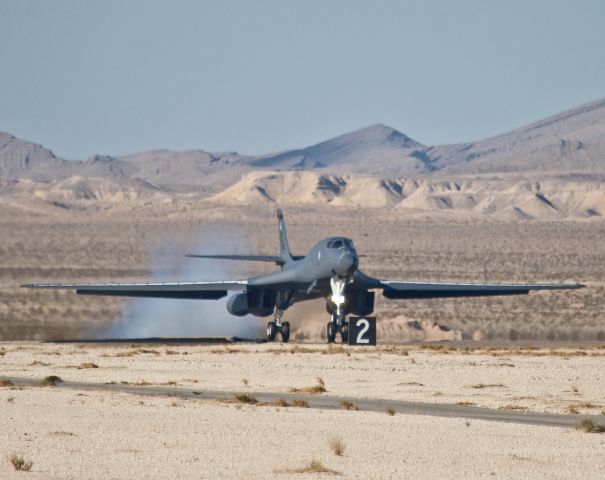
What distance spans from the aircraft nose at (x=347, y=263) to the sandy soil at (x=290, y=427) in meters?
7.20

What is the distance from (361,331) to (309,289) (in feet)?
9.96

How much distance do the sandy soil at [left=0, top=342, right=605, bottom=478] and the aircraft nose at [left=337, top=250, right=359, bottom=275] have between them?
7196 mm

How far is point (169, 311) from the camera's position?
200 feet

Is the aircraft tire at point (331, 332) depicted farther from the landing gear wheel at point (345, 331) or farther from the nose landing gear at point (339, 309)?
the landing gear wheel at point (345, 331)

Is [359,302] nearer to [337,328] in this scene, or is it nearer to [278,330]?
[278,330]

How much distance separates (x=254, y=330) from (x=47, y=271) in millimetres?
35215

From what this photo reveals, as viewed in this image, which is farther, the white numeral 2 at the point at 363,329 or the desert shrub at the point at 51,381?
the white numeral 2 at the point at 363,329

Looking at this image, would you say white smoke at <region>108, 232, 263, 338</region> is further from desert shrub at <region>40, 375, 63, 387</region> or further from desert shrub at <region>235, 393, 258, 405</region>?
desert shrub at <region>235, 393, 258, 405</region>

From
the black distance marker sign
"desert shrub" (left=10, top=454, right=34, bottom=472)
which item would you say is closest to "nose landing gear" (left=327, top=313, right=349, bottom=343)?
the black distance marker sign

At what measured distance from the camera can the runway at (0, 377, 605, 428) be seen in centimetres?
2350

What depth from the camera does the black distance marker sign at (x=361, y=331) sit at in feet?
145

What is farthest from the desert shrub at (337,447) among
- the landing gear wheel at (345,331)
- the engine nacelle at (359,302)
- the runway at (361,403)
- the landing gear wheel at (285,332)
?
the landing gear wheel at (285,332)

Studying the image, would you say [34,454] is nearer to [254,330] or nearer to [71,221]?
[254,330]

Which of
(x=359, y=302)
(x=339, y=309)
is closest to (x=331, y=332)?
(x=339, y=309)
